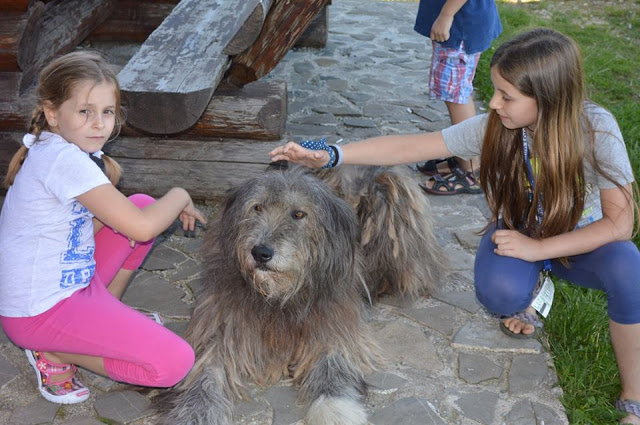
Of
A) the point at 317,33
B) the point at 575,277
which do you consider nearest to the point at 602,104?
the point at 317,33

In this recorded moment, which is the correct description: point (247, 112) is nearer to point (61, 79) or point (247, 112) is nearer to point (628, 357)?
point (61, 79)

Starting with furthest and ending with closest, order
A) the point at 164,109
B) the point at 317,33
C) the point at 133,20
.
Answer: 1. the point at 317,33
2. the point at 133,20
3. the point at 164,109

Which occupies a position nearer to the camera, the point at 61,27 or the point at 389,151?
the point at 389,151

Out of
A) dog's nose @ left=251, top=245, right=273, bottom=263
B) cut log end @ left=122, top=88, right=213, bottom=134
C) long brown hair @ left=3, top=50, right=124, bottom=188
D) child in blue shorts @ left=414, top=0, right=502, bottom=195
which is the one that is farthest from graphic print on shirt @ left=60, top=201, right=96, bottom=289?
child in blue shorts @ left=414, top=0, right=502, bottom=195

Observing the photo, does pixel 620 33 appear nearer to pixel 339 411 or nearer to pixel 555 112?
pixel 555 112

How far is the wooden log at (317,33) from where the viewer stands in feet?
29.8

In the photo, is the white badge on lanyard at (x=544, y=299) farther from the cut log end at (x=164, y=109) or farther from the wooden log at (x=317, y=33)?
the wooden log at (x=317, y=33)

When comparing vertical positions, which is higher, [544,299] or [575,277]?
[575,277]

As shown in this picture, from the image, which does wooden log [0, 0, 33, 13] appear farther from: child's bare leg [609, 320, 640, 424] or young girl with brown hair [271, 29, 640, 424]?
child's bare leg [609, 320, 640, 424]

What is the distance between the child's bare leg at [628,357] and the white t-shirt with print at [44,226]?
7.60 feet

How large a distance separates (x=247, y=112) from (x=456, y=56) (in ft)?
5.33

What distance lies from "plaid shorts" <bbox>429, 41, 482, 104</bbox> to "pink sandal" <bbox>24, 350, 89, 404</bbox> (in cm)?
340

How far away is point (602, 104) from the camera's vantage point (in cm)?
729

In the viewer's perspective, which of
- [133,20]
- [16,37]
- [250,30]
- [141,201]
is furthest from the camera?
[133,20]
